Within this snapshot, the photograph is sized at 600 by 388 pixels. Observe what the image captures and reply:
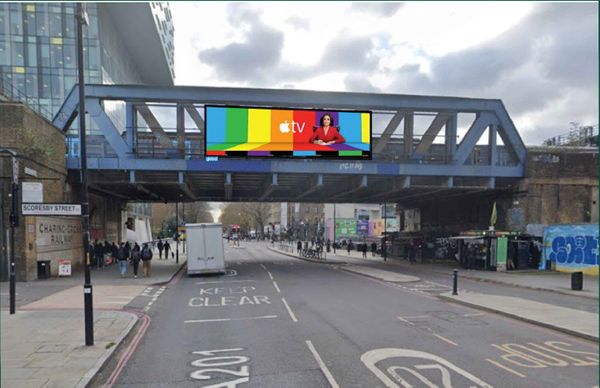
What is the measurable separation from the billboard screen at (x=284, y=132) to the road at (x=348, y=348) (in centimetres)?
534

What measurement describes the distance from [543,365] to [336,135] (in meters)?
11.2

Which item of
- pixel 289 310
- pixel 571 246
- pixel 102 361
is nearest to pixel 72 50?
pixel 289 310

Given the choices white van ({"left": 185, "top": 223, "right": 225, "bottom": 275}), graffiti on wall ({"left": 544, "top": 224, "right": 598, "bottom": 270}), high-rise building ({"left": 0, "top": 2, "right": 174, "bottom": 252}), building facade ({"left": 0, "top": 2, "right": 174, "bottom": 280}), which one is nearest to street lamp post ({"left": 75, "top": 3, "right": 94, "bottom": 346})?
white van ({"left": 185, "top": 223, "right": 225, "bottom": 275})

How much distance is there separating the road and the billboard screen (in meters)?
5.34

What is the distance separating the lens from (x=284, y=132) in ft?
53.7

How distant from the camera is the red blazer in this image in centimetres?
1711

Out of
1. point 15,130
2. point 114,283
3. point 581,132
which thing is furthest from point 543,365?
point 581,132

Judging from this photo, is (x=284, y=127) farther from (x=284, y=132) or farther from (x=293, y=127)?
(x=284, y=132)

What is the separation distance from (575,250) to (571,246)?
319mm

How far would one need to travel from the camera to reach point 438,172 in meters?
26.8

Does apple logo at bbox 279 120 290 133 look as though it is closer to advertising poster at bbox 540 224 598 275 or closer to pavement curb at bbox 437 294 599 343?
pavement curb at bbox 437 294 599 343

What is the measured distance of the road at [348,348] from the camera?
712 cm

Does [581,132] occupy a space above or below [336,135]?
above

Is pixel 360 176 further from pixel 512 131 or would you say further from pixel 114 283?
pixel 114 283
